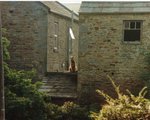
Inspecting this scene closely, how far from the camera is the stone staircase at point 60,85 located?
21.5m

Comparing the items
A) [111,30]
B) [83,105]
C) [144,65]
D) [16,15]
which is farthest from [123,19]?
[16,15]

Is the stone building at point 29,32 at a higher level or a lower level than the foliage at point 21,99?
higher

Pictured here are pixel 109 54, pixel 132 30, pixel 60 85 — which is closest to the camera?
pixel 132 30

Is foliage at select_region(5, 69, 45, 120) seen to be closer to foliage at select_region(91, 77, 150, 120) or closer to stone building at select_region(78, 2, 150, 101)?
stone building at select_region(78, 2, 150, 101)

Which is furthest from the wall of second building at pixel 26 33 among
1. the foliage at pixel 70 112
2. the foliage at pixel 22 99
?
the foliage at pixel 22 99

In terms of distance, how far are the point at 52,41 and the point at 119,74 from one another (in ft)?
16.9

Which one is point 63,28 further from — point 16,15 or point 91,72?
point 91,72

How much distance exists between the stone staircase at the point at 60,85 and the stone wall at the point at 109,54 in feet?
1.93

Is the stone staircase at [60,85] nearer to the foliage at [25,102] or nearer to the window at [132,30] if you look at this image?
the foliage at [25,102]

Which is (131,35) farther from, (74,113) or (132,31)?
(74,113)

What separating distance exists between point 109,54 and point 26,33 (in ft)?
16.2

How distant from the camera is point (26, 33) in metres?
23.5

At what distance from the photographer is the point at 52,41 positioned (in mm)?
24797

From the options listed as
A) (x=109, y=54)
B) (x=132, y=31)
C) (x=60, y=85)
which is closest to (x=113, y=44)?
(x=109, y=54)
